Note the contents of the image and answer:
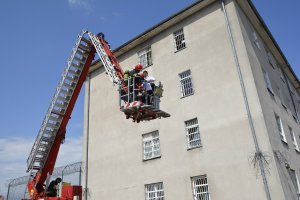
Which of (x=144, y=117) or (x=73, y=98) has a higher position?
(x=73, y=98)

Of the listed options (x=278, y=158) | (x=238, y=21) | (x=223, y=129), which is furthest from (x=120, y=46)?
(x=278, y=158)

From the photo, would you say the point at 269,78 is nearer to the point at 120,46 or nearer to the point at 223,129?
the point at 223,129

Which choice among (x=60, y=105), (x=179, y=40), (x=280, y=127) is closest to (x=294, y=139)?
(x=280, y=127)

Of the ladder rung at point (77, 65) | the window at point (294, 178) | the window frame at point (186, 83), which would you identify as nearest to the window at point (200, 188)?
the window at point (294, 178)

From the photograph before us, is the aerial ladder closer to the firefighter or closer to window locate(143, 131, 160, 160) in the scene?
the firefighter

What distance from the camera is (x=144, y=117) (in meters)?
10.8

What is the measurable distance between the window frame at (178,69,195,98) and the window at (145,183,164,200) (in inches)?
211

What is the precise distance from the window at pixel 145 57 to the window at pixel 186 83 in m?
3.11

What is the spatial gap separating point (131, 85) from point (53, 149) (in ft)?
15.9

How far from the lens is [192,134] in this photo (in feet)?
52.7

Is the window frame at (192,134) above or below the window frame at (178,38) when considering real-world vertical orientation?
below

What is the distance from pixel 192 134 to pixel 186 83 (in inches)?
125

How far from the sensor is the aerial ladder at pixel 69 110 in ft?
35.7

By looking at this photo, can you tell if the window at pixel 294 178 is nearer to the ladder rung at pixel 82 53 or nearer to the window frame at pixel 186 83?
the window frame at pixel 186 83
